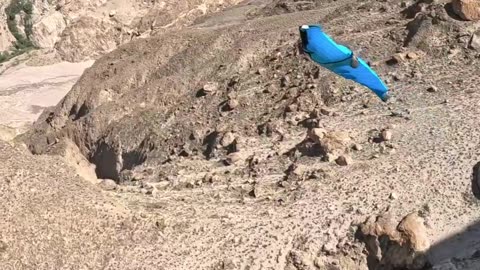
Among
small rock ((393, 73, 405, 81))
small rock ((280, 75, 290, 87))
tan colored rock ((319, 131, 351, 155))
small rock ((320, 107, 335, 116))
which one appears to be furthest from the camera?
small rock ((280, 75, 290, 87))

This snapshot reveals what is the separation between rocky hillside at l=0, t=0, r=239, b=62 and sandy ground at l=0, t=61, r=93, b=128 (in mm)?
1687

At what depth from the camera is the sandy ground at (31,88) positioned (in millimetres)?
39031

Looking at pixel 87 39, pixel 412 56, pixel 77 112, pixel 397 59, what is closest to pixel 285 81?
pixel 397 59

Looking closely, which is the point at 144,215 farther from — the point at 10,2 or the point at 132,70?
the point at 10,2

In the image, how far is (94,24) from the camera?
156 ft

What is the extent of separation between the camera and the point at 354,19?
26.1 m

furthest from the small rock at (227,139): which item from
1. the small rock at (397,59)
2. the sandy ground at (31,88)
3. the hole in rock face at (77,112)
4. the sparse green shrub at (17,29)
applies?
the sparse green shrub at (17,29)

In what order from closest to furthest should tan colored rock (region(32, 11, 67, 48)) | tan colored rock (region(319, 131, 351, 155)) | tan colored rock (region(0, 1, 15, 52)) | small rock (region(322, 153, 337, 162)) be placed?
small rock (region(322, 153, 337, 162)) → tan colored rock (region(319, 131, 351, 155)) → tan colored rock (region(32, 11, 67, 48)) → tan colored rock (region(0, 1, 15, 52))

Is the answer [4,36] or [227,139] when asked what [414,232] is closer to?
[227,139]

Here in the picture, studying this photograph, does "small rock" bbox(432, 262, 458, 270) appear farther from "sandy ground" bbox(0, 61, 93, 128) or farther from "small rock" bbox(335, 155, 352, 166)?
"sandy ground" bbox(0, 61, 93, 128)

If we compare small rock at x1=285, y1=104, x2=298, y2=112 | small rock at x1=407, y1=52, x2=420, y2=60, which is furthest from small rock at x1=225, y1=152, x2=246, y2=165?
small rock at x1=407, y1=52, x2=420, y2=60

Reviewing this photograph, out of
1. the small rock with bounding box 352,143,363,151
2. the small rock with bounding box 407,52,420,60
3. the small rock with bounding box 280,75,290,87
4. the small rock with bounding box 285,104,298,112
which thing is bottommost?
the small rock with bounding box 280,75,290,87

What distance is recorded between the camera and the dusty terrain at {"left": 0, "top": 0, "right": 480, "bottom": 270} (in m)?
13.8

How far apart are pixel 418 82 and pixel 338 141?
14.1 ft
